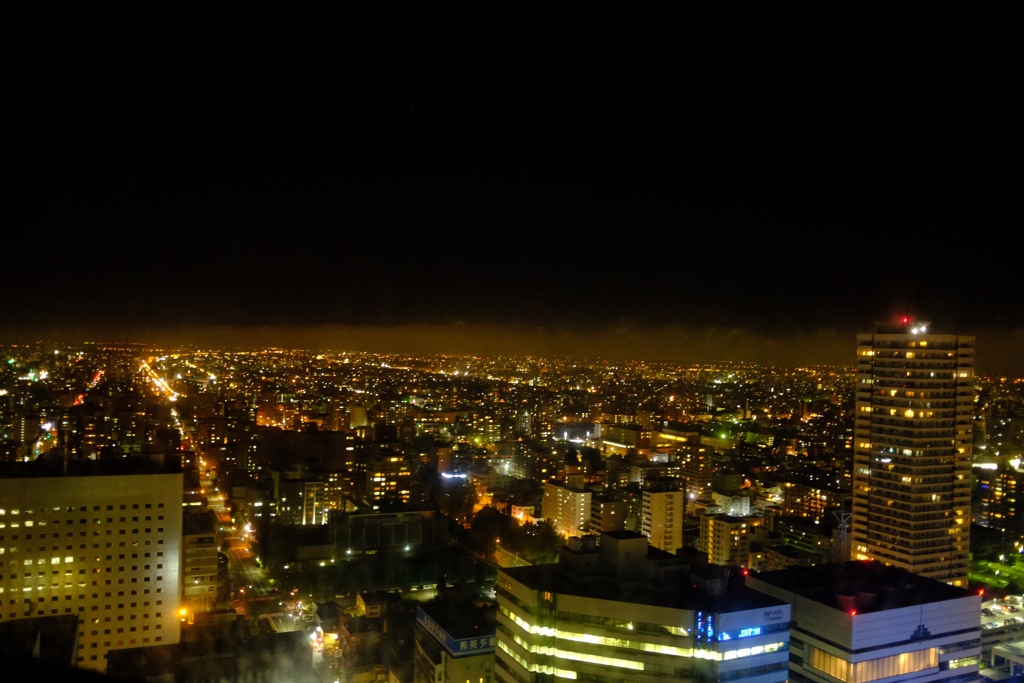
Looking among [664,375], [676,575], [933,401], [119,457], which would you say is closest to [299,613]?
[119,457]

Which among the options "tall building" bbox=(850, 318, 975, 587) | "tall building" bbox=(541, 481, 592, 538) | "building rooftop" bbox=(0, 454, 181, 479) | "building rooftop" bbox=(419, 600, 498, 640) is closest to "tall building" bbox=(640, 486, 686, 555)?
"tall building" bbox=(541, 481, 592, 538)

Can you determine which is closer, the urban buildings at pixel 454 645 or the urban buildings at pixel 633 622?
the urban buildings at pixel 633 622

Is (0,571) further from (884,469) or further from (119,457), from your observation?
(884,469)

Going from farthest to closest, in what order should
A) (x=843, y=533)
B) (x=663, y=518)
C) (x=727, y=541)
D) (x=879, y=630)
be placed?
1. (x=663, y=518)
2. (x=727, y=541)
3. (x=843, y=533)
4. (x=879, y=630)

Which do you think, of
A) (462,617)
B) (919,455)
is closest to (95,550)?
(462,617)

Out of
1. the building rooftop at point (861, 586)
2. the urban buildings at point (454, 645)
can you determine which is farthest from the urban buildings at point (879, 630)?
the urban buildings at point (454, 645)

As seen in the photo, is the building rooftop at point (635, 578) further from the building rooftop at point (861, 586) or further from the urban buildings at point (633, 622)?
the building rooftop at point (861, 586)

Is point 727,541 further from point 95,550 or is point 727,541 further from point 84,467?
point 84,467
